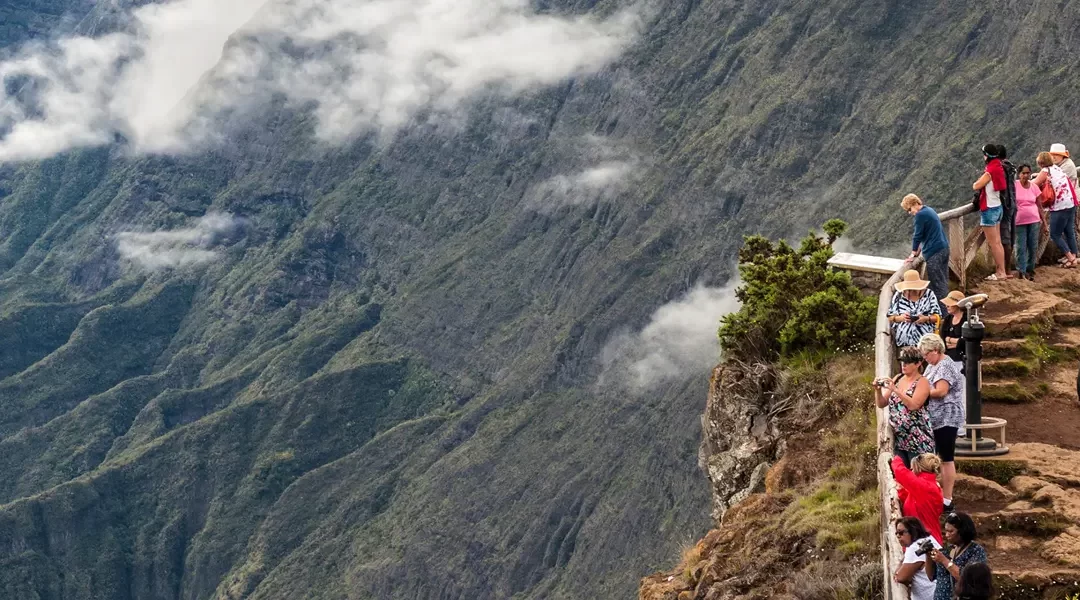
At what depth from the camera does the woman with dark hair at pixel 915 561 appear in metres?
22.0

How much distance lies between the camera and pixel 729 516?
32344 mm

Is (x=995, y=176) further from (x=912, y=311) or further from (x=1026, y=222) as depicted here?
(x=912, y=311)

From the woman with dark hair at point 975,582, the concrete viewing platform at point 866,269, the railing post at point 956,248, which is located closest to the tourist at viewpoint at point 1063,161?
the railing post at point 956,248

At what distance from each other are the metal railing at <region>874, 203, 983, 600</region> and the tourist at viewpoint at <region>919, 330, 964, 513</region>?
3.07 feet

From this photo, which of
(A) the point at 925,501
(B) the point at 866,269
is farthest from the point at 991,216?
(A) the point at 925,501

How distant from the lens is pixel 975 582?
20.7 m

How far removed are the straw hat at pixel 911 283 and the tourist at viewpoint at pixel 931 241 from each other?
9.78ft

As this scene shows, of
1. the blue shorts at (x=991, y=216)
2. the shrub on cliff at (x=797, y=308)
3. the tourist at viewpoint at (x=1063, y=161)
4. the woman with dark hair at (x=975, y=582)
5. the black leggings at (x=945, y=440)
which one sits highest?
the tourist at viewpoint at (x=1063, y=161)

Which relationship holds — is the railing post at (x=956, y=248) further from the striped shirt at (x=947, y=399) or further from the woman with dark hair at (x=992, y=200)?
the striped shirt at (x=947, y=399)

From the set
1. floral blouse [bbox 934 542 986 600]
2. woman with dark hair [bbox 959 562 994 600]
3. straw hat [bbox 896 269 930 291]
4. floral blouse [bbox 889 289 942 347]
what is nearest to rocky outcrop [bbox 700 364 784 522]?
floral blouse [bbox 889 289 942 347]

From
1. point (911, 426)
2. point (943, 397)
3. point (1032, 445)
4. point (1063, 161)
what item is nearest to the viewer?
point (943, 397)

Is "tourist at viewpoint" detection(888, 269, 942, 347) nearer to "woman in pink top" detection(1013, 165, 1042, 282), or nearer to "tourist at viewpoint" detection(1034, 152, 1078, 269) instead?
"woman in pink top" detection(1013, 165, 1042, 282)

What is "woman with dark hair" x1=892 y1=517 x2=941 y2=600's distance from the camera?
868 inches

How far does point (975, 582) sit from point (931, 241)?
1305 centimetres
